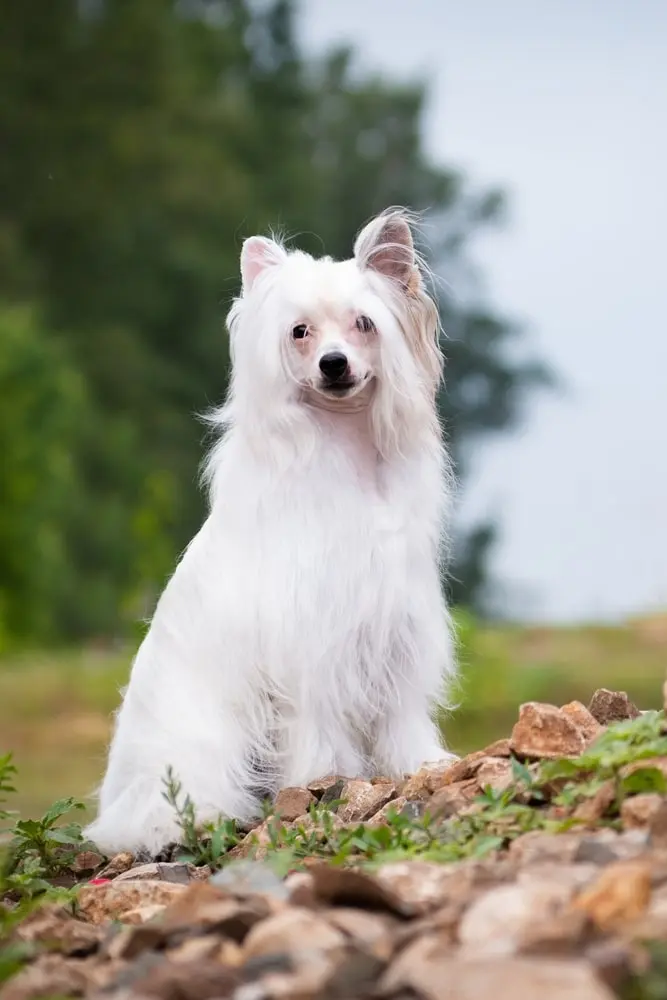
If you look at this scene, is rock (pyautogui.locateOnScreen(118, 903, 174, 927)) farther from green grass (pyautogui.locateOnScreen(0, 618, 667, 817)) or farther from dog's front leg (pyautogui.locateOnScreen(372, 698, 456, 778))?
green grass (pyautogui.locateOnScreen(0, 618, 667, 817))

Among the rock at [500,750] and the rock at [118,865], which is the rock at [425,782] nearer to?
the rock at [500,750]

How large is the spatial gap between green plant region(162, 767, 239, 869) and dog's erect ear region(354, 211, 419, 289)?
82.0 inches

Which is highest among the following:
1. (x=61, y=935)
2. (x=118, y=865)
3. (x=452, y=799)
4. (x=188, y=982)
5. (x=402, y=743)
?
(x=402, y=743)

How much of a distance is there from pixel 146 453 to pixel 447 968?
69.1 feet

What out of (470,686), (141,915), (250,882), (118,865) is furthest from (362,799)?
(470,686)

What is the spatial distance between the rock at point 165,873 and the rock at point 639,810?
5.88ft

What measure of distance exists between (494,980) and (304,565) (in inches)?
126

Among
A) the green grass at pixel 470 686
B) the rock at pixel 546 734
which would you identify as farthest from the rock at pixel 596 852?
the green grass at pixel 470 686

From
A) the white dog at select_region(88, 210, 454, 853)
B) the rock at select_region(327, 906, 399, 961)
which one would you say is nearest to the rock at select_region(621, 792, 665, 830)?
the rock at select_region(327, 906, 399, 961)

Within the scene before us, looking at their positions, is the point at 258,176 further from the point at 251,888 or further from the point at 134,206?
the point at 251,888

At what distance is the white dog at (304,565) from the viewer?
595 cm

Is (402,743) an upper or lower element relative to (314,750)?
upper

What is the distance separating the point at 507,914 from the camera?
330cm

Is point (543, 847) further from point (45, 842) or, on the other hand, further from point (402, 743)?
point (45, 842)
